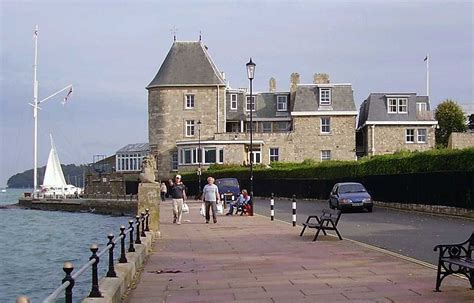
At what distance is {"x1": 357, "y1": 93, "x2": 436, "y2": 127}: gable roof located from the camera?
75938mm

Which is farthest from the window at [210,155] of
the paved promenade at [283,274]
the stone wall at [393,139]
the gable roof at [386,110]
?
the paved promenade at [283,274]

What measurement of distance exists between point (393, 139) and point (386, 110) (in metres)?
3.12

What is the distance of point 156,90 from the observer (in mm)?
80000

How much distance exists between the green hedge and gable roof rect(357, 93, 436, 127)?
12.0m

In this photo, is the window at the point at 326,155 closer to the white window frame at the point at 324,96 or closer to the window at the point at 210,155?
the white window frame at the point at 324,96

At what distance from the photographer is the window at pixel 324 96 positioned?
78.1 metres

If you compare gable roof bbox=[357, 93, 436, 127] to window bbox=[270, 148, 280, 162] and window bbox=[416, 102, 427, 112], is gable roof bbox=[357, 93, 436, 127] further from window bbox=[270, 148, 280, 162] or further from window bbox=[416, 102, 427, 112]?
window bbox=[270, 148, 280, 162]

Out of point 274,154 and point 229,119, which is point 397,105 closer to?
point 274,154

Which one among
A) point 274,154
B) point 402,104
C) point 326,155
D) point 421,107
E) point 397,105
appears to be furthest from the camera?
point 326,155

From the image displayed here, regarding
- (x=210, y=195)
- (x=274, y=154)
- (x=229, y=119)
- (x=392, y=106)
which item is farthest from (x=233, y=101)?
(x=210, y=195)

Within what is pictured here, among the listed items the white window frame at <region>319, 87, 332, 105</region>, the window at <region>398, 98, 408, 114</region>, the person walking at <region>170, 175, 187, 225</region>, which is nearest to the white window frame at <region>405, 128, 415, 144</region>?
the window at <region>398, 98, 408, 114</region>

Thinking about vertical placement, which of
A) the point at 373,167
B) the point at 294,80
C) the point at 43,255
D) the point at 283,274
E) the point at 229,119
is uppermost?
the point at 294,80

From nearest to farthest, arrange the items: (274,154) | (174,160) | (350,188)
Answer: (350,188), (274,154), (174,160)

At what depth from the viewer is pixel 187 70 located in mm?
80312
